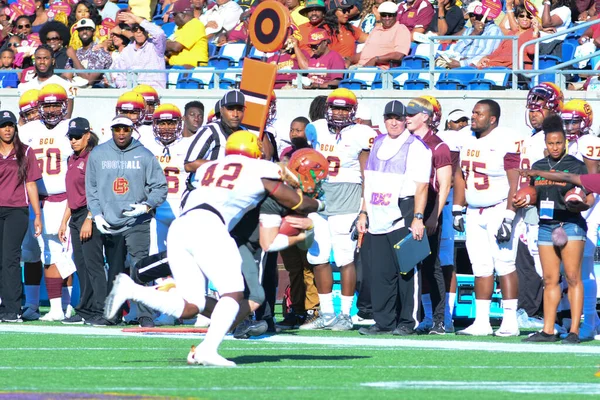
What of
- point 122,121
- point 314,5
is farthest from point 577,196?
point 314,5

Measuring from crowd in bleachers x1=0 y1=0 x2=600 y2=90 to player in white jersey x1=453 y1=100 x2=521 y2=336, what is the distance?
13.9 ft

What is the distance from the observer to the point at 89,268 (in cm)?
1210

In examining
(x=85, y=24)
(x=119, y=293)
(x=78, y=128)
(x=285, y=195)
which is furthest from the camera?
(x=85, y=24)

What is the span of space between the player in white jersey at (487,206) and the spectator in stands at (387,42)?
5.42 meters

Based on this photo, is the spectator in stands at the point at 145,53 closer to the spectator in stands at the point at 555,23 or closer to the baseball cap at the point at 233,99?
the spectator in stands at the point at 555,23

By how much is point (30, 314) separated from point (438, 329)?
14.1 feet

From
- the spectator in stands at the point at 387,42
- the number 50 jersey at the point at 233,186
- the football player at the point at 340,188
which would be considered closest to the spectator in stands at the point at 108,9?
the spectator in stands at the point at 387,42

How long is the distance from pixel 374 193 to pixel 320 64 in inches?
240

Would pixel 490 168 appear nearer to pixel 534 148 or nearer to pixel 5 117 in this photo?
pixel 534 148

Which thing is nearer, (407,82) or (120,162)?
(120,162)

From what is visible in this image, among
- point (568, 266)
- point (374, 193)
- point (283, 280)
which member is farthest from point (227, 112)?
point (283, 280)

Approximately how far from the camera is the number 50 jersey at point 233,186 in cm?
809

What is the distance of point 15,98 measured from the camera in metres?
18.1

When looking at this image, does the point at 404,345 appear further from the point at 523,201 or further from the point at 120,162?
the point at 120,162
